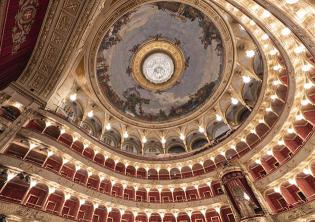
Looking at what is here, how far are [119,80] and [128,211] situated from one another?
17.4 m

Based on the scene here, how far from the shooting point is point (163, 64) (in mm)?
32188

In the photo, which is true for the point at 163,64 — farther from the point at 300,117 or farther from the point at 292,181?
the point at 292,181

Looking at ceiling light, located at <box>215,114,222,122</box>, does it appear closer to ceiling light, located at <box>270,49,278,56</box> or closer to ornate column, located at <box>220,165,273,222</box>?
ornate column, located at <box>220,165,273,222</box>

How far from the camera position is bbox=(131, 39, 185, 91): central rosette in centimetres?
3055

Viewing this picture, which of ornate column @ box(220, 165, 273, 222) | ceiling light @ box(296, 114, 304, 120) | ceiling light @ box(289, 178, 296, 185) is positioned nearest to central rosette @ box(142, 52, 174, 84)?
ornate column @ box(220, 165, 273, 222)

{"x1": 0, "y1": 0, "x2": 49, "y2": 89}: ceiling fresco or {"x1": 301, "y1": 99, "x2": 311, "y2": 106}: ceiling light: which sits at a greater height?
{"x1": 301, "y1": 99, "x2": 311, "y2": 106}: ceiling light

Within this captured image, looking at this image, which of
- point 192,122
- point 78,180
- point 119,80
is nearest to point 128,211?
point 78,180

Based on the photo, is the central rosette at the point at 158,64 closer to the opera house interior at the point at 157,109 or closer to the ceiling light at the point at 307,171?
the opera house interior at the point at 157,109

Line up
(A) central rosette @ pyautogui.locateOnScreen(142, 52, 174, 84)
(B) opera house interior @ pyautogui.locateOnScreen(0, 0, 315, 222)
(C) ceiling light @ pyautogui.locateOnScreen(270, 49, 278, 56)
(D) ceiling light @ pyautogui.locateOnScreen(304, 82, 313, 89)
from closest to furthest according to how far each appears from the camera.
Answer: (B) opera house interior @ pyautogui.locateOnScreen(0, 0, 315, 222) → (D) ceiling light @ pyautogui.locateOnScreen(304, 82, 313, 89) → (C) ceiling light @ pyautogui.locateOnScreen(270, 49, 278, 56) → (A) central rosette @ pyautogui.locateOnScreen(142, 52, 174, 84)

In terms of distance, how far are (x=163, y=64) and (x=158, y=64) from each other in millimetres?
761

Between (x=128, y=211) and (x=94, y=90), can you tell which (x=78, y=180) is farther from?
(x=94, y=90)

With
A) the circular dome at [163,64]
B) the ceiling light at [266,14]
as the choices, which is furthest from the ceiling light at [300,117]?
the ceiling light at [266,14]

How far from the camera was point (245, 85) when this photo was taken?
26.6 metres

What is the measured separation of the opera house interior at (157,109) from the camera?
488 inches
